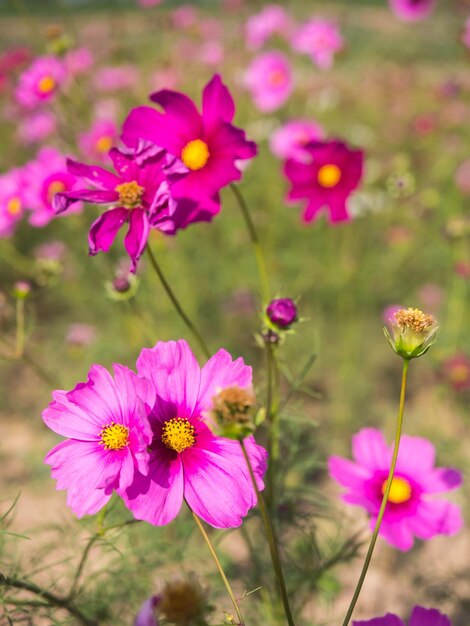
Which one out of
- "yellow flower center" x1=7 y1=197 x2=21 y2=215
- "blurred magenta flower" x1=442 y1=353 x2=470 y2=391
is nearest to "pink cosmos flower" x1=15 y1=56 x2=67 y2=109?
"yellow flower center" x1=7 y1=197 x2=21 y2=215

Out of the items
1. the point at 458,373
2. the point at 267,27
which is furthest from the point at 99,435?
the point at 267,27

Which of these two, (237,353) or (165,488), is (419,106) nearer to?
(237,353)

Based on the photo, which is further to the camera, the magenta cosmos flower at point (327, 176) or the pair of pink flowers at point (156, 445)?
the magenta cosmos flower at point (327, 176)

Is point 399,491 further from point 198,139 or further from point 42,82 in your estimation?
point 42,82

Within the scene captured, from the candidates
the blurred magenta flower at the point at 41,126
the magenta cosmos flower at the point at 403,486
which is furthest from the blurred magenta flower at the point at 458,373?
the blurred magenta flower at the point at 41,126

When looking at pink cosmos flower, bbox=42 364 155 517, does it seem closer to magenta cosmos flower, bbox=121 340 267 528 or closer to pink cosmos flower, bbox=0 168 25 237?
magenta cosmos flower, bbox=121 340 267 528

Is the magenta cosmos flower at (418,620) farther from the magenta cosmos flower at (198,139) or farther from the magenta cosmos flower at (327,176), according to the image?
the magenta cosmos flower at (327,176)
